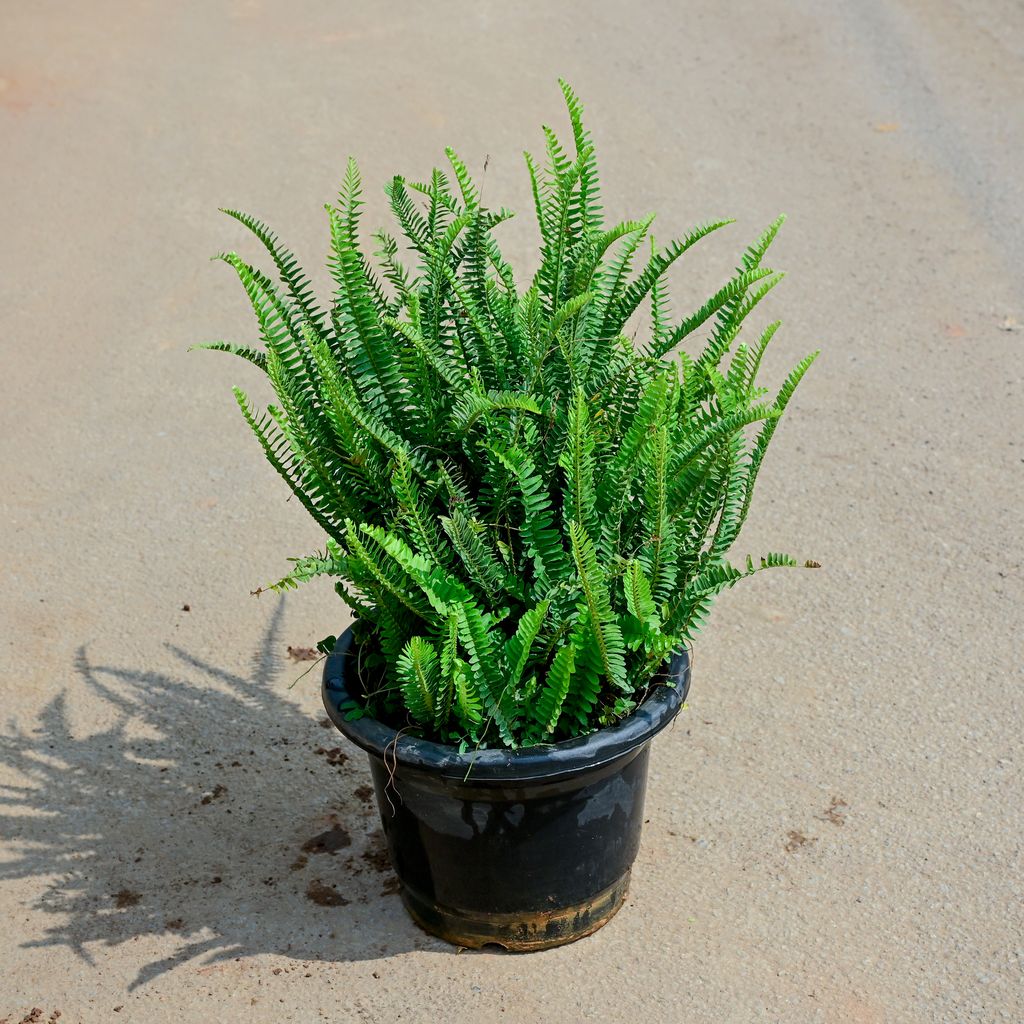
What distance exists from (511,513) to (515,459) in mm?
230

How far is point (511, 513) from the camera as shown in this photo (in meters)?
2.74

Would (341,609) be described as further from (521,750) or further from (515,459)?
(515,459)

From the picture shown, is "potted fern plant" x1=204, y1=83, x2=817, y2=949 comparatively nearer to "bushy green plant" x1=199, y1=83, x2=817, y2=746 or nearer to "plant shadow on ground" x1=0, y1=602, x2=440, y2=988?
"bushy green plant" x1=199, y1=83, x2=817, y2=746

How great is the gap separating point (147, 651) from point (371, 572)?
1.75m

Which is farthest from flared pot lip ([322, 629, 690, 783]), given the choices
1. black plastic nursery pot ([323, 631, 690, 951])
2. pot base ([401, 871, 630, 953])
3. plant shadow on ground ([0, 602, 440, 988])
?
plant shadow on ground ([0, 602, 440, 988])

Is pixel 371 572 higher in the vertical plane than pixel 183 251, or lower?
higher

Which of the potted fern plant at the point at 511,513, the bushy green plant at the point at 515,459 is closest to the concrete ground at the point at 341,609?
the potted fern plant at the point at 511,513

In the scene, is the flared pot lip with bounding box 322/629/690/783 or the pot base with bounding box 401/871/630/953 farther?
the pot base with bounding box 401/871/630/953

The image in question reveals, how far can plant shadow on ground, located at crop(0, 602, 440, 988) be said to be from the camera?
308 centimetres

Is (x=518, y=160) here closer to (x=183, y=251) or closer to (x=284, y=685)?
(x=183, y=251)

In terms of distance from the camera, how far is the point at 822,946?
2984 mm

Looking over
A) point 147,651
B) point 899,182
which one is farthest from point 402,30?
point 147,651

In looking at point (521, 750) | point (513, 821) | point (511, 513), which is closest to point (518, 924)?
point (513, 821)

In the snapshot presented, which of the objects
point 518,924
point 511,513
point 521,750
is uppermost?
point 511,513
